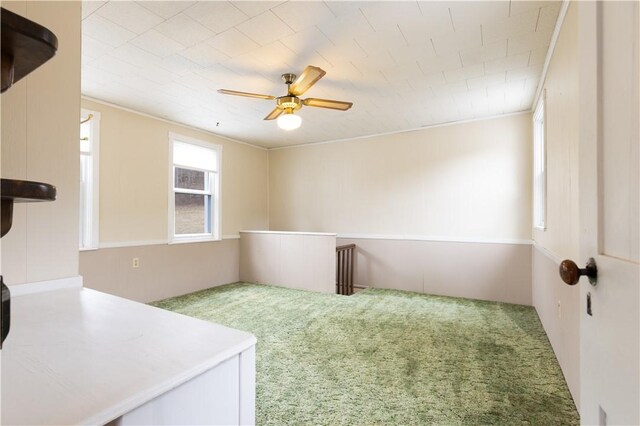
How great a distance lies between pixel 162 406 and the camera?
2.16ft

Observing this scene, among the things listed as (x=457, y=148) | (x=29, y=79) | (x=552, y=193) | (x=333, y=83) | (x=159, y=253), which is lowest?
(x=159, y=253)

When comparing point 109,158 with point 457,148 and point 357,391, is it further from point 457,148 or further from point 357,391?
point 457,148

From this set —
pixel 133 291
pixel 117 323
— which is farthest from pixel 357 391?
pixel 133 291

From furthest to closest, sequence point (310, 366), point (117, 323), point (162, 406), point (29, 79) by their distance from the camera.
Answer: point (310, 366) < point (29, 79) < point (117, 323) < point (162, 406)

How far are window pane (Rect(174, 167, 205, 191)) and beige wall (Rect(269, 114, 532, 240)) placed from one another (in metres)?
1.46

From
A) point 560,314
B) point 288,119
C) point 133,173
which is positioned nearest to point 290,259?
point 133,173

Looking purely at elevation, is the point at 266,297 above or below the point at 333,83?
below

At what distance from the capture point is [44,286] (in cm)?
143

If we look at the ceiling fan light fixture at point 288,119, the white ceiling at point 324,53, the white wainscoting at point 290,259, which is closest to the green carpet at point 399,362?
the white wainscoting at point 290,259

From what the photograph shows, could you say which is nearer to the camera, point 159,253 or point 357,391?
point 357,391

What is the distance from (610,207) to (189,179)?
469 centimetres

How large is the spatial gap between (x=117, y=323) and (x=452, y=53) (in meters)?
2.79

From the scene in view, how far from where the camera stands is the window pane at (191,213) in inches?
175

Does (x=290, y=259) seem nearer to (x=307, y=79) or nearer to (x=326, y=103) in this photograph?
(x=326, y=103)
